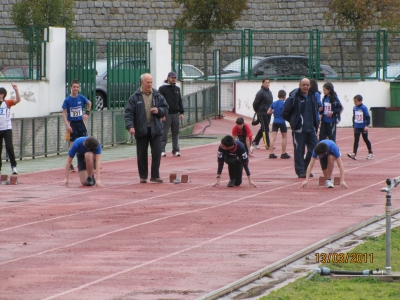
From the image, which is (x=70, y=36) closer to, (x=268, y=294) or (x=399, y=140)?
(x=399, y=140)

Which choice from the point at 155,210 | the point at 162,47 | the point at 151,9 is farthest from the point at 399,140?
the point at 151,9

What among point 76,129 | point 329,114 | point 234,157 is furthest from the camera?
point 329,114

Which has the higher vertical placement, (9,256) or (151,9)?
(151,9)

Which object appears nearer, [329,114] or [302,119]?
[302,119]

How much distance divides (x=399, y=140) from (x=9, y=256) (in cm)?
1887

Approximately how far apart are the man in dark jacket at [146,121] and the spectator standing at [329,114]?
13.5ft

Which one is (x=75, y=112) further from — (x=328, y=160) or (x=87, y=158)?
(x=328, y=160)

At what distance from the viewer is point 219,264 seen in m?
10.0

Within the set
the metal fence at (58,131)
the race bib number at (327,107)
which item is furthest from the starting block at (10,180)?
the race bib number at (327,107)

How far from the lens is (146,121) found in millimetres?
17625

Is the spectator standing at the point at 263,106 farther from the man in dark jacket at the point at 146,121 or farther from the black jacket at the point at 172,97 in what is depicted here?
the man in dark jacket at the point at 146,121
